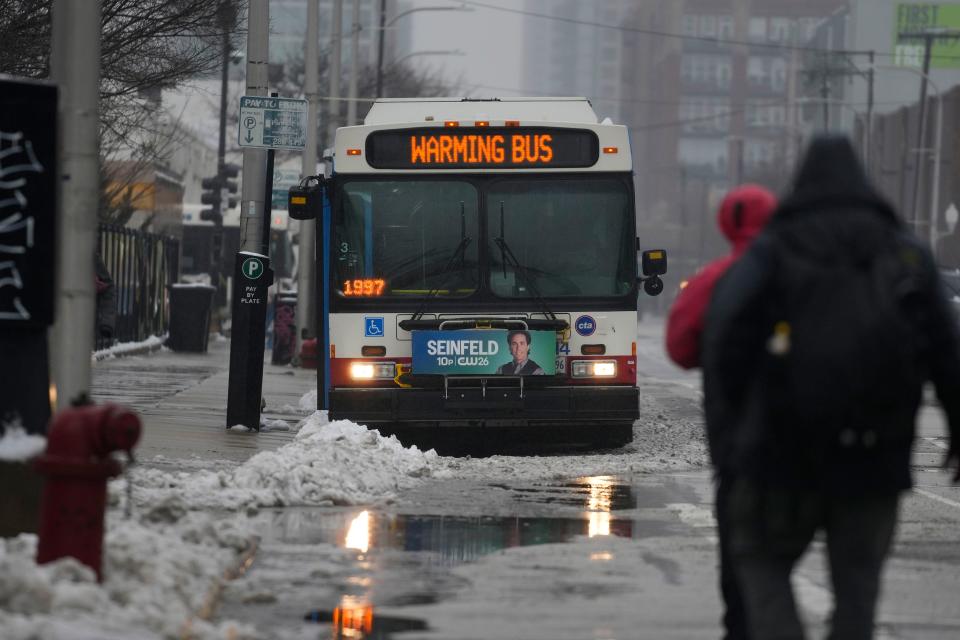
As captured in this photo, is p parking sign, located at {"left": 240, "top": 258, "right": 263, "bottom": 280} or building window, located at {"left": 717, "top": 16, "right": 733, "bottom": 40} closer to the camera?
p parking sign, located at {"left": 240, "top": 258, "right": 263, "bottom": 280}

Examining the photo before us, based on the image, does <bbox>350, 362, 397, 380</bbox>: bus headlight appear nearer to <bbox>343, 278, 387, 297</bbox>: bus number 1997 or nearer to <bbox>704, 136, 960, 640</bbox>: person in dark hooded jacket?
<bbox>343, 278, 387, 297</bbox>: bus number 1997

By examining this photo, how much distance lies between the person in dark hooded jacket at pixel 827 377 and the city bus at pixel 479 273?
34.0ft

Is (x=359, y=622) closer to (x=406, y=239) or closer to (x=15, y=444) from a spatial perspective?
(x=15, y=444)

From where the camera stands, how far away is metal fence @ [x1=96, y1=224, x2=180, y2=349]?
108 ft

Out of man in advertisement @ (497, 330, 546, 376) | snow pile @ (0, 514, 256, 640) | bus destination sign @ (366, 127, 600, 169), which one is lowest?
snow pile @ (0, 514, 256, 640)

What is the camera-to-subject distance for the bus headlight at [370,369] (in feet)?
52.5

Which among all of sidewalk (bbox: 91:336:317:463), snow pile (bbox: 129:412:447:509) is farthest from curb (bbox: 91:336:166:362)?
snow pile (bbox: 129:412:447:509)

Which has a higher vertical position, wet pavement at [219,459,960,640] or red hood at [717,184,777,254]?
red hood at [717,184,777,254]

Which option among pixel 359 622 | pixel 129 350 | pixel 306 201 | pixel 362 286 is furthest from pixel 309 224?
pixel 359 622

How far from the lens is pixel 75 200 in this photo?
866cm

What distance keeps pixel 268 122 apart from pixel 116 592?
36.5 ft

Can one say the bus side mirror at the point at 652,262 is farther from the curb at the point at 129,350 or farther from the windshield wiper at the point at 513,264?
the curb at the point at 129,350

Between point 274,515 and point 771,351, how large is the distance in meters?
6.39

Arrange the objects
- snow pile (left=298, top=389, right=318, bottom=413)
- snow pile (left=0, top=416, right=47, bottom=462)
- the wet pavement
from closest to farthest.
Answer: the wet pavement, snow pile (left=0, top=416, right=47, bottom=462), snow pile (left=298, top=389, right=318, bottom=413)
